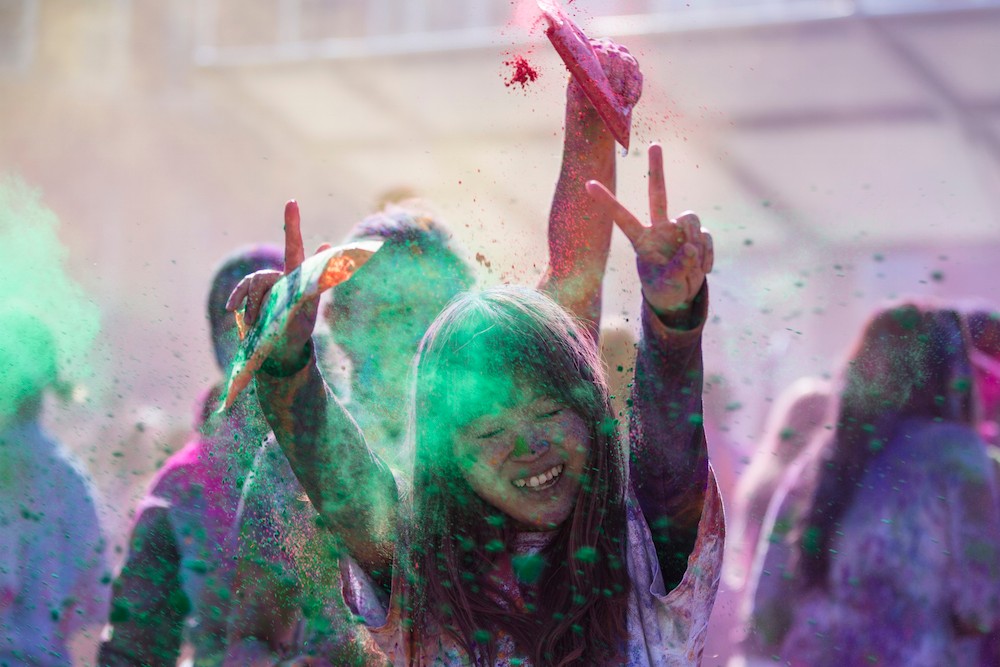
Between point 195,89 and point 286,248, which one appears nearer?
point 286,248

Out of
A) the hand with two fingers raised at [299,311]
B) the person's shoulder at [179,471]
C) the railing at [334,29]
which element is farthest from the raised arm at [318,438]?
the railing at [334,29]

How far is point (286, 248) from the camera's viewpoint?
0.94m

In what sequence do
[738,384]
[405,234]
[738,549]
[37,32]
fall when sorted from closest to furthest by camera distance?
1. [405,234]
2. [738,549]
3. [738,384]
4. [37,32]

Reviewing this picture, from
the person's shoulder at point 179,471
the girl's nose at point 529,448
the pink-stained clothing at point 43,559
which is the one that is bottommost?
the pink-stained clothing at point 43,559

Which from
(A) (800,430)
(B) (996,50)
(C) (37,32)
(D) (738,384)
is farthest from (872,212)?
(C) (37,32)

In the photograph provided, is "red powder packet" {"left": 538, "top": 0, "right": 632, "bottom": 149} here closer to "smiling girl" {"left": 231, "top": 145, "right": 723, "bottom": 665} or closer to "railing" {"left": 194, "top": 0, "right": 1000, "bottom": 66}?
"smiling girl" {"left": 231, "top": 145, "right": 723, "bottom": 665}

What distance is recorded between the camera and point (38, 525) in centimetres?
166

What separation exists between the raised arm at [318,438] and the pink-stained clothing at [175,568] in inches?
21.7

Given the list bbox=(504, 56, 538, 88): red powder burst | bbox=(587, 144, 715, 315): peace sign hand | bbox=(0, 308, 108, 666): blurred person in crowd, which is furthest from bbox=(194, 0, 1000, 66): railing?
bbox=(587, 144, 715, 315): peace sign hand

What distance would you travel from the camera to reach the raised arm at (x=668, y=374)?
2.71 ft

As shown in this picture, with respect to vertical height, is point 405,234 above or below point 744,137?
below

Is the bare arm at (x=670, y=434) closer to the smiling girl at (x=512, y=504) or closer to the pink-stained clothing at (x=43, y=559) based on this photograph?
the smiling girl at (x=512, y=504)

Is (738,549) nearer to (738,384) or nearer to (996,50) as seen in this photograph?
(738,384)

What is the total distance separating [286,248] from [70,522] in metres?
1.00
